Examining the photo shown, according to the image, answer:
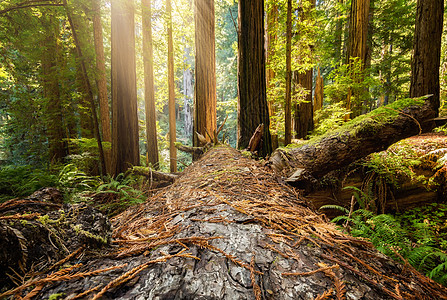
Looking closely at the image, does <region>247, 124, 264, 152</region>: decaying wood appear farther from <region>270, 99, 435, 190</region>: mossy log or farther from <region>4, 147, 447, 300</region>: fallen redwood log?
Result: <region>4, 147, 447, 300</region>: fallen redwood log

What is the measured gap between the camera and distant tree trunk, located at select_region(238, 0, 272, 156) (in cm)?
439

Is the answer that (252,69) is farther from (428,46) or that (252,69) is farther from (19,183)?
(19,183)

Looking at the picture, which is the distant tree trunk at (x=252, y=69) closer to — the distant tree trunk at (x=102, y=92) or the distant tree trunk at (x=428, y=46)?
the distant tree trunk at (x=428, y=46)

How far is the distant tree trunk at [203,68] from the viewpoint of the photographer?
6.07 meters

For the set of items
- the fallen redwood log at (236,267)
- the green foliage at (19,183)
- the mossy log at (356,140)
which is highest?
the mossy log at (356,140)

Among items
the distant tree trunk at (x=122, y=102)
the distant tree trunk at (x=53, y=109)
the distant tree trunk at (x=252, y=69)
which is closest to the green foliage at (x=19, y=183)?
the distant tree trunk at (x=122, y=102)

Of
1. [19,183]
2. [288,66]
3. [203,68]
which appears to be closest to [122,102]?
[19,183]

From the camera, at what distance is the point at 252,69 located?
14.8ft

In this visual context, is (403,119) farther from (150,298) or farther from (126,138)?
(126,138)

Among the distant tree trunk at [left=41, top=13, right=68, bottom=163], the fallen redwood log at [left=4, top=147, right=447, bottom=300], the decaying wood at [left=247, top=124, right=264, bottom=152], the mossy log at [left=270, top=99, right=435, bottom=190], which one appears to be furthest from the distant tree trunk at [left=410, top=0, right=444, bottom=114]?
the distant tree trunk at [left=41, top=13, right=68, bottom=163]

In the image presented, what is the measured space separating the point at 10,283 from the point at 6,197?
9.82ft

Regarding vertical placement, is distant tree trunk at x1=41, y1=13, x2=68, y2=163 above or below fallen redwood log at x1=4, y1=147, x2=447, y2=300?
above

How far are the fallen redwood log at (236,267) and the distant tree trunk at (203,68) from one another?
518cm

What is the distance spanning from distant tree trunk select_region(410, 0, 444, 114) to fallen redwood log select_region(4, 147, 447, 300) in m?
6.19
